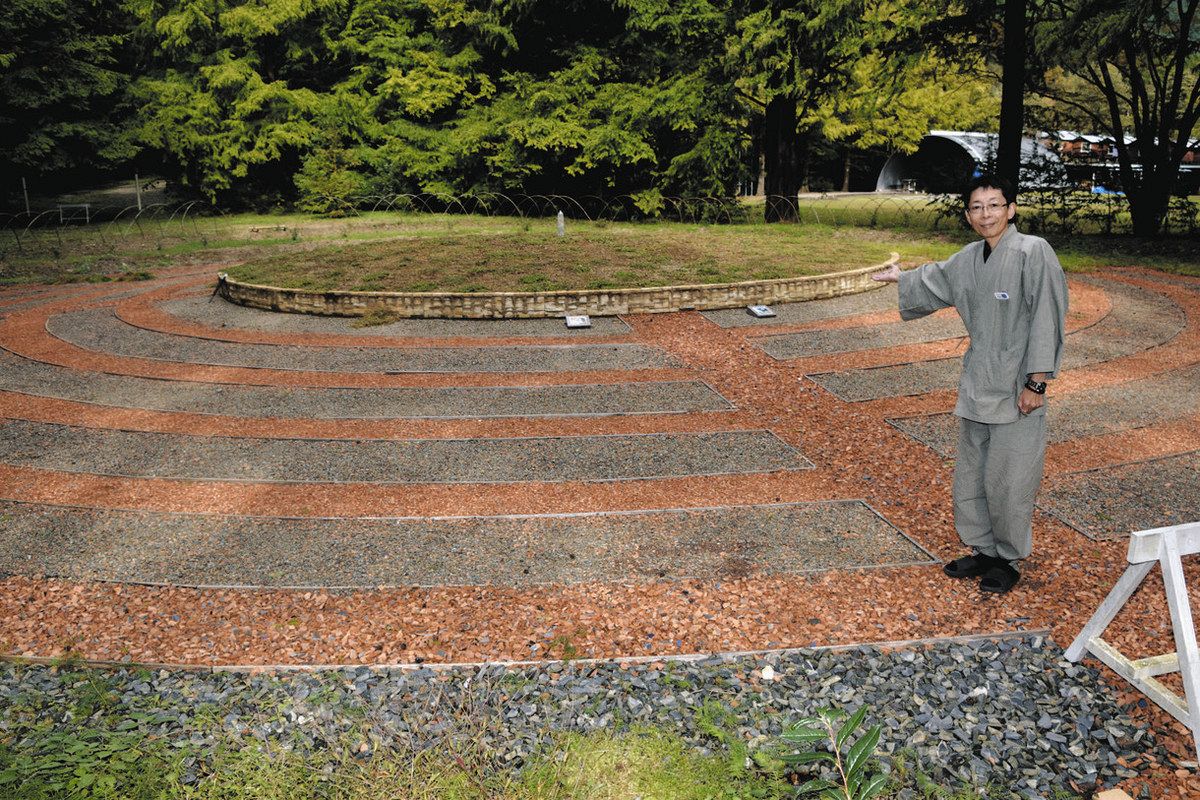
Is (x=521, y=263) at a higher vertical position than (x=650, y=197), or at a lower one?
lower

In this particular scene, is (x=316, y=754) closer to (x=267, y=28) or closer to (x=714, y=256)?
(x=714, y=256)

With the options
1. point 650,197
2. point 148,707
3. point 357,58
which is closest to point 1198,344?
point 148,707

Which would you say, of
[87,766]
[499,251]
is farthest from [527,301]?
[87,766]

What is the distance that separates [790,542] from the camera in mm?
5207

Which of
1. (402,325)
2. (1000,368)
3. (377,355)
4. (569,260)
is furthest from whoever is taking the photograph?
(569,260)

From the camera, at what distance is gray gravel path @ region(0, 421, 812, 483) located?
6.48 m

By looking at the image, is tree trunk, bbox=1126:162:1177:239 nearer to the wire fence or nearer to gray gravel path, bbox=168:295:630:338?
the wire fence

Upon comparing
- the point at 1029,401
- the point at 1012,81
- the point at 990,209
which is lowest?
the point at 1029,401

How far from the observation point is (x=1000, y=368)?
4.24 meters

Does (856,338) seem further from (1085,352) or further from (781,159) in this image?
(781,159)

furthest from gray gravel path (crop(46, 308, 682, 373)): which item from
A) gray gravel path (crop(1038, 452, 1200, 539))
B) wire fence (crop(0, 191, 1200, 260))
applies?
wire fence (crop(0, 191, 1200, 260))

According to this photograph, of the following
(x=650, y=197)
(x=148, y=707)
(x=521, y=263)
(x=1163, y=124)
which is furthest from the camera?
(x=650, y=197)

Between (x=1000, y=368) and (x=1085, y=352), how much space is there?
6686 mm

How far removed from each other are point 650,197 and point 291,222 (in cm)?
1141
